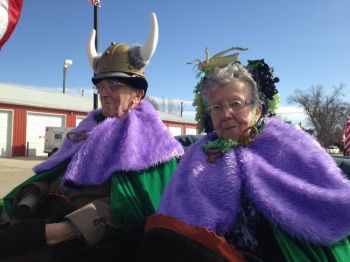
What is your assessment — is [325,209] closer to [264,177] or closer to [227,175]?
[264,177]

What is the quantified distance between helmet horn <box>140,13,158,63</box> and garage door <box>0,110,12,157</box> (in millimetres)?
18547

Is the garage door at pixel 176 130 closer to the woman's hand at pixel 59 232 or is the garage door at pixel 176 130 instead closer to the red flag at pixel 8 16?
the red flag at pixel 8 16

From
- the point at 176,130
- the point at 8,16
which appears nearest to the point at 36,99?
the point at 176,130

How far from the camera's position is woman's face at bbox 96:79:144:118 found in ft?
8.73

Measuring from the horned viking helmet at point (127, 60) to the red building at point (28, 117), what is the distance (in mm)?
18383

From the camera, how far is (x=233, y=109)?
2.04 m

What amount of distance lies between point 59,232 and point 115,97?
927mm

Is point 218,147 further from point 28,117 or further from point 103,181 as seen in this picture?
point 28,117

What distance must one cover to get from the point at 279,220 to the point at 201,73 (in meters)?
0.91

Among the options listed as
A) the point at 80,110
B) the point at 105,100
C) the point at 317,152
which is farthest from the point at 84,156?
the point at 80,110

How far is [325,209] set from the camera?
1.70 meters

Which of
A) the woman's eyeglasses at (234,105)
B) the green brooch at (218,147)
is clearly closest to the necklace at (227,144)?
the green brooch at (218,147)

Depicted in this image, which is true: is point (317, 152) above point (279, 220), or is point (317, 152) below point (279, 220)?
above

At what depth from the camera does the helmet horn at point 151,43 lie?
2.66 meters
